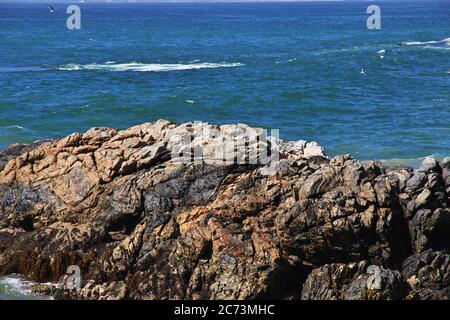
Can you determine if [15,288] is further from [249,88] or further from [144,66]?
[144,66]

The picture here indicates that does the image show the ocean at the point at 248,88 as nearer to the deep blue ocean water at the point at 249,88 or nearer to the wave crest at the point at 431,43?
the deep blue ocean water at the point at 249,88

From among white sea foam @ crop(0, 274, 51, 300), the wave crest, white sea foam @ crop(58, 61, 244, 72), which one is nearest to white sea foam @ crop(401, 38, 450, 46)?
the wave crest

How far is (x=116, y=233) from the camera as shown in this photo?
28.3 m

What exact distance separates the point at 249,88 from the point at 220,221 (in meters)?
41.6

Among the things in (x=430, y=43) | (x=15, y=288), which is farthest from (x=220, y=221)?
(x=430, y=43)

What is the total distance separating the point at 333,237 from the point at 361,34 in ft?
325

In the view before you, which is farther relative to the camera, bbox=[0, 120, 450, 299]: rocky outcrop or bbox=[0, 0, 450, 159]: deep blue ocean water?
bbox=[0, 0, 450, 159]: deep blue ocean water

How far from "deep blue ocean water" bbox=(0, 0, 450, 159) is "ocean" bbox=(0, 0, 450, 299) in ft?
0.27

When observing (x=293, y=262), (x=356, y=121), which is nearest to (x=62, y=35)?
(x=356, y=121)

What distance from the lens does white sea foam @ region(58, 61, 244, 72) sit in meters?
80.6

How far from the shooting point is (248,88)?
67.8m

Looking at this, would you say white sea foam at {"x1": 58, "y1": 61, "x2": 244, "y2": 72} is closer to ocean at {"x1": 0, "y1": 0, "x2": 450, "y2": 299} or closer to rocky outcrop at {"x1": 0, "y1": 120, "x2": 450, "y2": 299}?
ocean at {"x1": 0, "y1": 0, "x2": 450, "y2": 299}

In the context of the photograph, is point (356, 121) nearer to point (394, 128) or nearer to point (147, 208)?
point (394, 128)

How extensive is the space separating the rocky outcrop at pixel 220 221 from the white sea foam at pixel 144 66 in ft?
164
